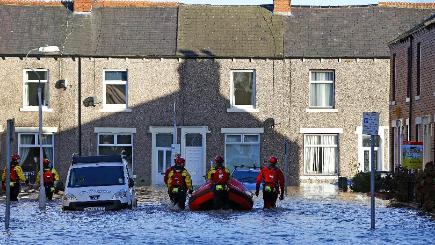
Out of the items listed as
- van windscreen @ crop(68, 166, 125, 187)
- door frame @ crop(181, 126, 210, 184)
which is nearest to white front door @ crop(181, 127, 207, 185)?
door frame @ crop(181, 126, 210, 184)

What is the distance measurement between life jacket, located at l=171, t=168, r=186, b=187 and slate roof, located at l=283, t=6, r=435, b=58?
83.3 ft

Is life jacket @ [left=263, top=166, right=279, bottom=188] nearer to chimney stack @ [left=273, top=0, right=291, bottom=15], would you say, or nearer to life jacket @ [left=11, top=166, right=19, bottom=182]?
life jacket @ [left=11, top=166, right=19, bottom=182]

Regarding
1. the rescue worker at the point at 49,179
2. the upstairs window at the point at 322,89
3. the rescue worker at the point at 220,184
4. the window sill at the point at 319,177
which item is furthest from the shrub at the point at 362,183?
the rescue worker at the point at 220,184

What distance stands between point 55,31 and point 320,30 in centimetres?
1370

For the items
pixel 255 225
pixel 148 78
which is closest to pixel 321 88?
pixel 148 78

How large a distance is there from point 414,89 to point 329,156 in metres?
15.0

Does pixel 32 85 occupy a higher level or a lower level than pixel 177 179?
higher

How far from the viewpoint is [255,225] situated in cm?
2797

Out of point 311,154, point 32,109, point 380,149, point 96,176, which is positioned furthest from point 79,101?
point 96,176

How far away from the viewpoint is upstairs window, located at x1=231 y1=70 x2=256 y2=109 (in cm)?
6119

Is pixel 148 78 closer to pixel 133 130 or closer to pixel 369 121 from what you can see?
pixel 133 130

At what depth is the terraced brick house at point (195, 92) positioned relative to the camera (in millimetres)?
60219

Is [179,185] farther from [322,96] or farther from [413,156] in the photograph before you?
[322,96]

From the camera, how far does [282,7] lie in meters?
63.3
